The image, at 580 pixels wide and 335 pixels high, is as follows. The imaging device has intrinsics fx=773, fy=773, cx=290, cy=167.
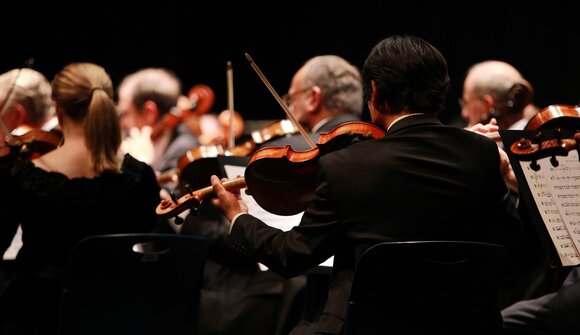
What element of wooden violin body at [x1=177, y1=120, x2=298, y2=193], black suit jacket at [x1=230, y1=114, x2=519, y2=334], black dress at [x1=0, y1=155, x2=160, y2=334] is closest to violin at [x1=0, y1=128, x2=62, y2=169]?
black dress at [x1=0, y1=155, x2=160, y2=334]

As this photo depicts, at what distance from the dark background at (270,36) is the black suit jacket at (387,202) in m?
2.80

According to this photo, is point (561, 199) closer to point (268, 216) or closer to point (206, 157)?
point (268, 216)

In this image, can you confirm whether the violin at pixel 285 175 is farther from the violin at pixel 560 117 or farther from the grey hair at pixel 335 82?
the grey hair at pixel 335 82

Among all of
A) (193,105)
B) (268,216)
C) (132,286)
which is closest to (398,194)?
(268,216)

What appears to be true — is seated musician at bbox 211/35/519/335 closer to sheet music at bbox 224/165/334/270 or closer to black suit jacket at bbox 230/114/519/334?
black suit jacket at bbox 230/114/519/334

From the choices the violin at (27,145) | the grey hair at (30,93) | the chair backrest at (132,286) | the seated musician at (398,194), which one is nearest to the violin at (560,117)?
the seated musician at (398,194)

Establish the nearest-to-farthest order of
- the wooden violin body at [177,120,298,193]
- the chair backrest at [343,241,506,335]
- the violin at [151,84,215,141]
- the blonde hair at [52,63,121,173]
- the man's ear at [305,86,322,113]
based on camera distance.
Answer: the chair backrest at [343,241,506,335]
the blonde hair at [52,63,121,173]
the wooden violin body at [177,120,298,193]
the man's ear at [305,86,322,113]
the violin at [151,84,215,141]

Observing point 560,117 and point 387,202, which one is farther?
point 560,117

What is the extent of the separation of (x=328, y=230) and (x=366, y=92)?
46 cm

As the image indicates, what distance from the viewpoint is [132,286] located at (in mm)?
2568

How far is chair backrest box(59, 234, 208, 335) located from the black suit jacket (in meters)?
0.65

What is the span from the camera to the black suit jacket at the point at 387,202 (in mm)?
1952

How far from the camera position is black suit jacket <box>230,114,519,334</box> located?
1.95 meters

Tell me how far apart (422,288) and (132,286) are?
1.09 meters
